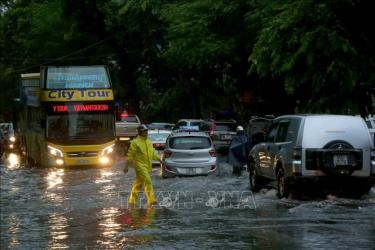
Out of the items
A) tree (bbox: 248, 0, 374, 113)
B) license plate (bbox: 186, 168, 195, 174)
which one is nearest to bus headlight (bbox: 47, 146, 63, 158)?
license plate (bbox: 186, 168, 195, 174)

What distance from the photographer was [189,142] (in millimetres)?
25797

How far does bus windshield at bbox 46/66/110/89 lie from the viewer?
31.2 meters

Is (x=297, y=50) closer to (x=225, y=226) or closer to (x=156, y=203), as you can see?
(x=156, y=203)

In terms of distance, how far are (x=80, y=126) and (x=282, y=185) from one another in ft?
46.8

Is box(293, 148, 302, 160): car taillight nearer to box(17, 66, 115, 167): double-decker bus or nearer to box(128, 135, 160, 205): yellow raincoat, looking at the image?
box(128, 135, 160, 205): yellow raincoat

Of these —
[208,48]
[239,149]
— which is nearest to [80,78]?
[208,48]

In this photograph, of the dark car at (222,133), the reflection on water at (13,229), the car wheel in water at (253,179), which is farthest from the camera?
the dark car at (222,133)

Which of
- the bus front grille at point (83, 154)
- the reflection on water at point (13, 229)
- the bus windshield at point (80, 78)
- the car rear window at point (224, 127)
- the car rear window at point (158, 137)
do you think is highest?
the bus windshield at point (80, 78)

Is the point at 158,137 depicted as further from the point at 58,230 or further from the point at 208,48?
the point at 58,230

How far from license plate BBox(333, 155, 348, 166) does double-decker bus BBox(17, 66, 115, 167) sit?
49.3 feet

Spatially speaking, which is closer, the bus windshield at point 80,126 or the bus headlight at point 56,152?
the bus windshield at point 80,126

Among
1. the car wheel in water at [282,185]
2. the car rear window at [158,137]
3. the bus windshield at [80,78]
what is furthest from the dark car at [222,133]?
the car wheel in water at [282,185]

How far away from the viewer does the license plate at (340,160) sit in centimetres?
1739

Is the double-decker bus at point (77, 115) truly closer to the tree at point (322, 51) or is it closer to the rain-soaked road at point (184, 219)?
the rain-soaked road at point (184, 219)
